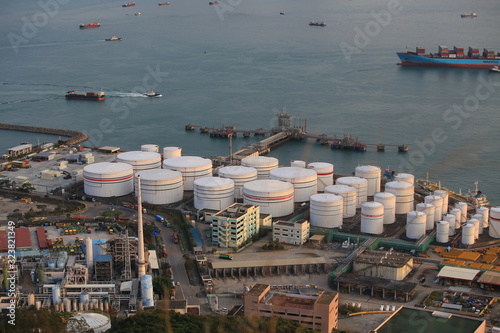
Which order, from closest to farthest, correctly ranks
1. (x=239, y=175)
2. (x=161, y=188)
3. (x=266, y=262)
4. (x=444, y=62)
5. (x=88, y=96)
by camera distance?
(x=266, y=262) → (x=161, y=188) → (x=239, y=175) → (x=88, y=96) → (x=444, y=62)

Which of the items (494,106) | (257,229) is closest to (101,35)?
(494,106)

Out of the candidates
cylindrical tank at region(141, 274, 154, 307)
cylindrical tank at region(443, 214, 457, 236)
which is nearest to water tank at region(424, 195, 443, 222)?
cylindrical tank at region(443, 214, 457, 236)

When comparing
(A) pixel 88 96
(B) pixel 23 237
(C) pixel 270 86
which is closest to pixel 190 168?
(B) pixel 23 237

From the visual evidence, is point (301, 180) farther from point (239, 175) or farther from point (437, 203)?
point (437, 203)

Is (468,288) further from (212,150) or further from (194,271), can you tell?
(212,150)

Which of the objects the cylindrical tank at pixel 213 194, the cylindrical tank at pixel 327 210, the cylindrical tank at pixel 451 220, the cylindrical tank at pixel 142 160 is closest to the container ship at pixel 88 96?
the cylindrical tank at pixel 142 160

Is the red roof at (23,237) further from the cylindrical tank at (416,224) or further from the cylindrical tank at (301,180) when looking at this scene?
the cylindrical tank at (416,224)
